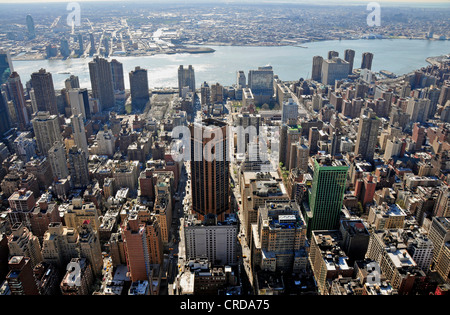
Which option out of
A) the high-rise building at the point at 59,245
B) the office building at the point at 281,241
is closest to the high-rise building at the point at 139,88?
the high-rise building at the point at 59,245

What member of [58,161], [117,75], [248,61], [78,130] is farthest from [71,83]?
[248,61]

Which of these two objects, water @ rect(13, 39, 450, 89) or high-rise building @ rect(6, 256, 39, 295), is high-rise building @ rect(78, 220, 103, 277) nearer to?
high-rise building @ rect(6, 256, 39, 295)

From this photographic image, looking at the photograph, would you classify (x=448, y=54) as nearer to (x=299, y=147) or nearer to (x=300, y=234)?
(x=299, y=147)

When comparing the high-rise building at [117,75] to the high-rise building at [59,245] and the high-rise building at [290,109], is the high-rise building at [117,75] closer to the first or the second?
the high-rise building at [290,109]

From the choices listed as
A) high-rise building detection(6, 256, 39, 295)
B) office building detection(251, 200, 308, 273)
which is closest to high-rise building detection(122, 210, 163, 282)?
high-rise building detection(6, 256, 39, 295)

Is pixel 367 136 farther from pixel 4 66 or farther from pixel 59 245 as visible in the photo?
pixel 4 66
